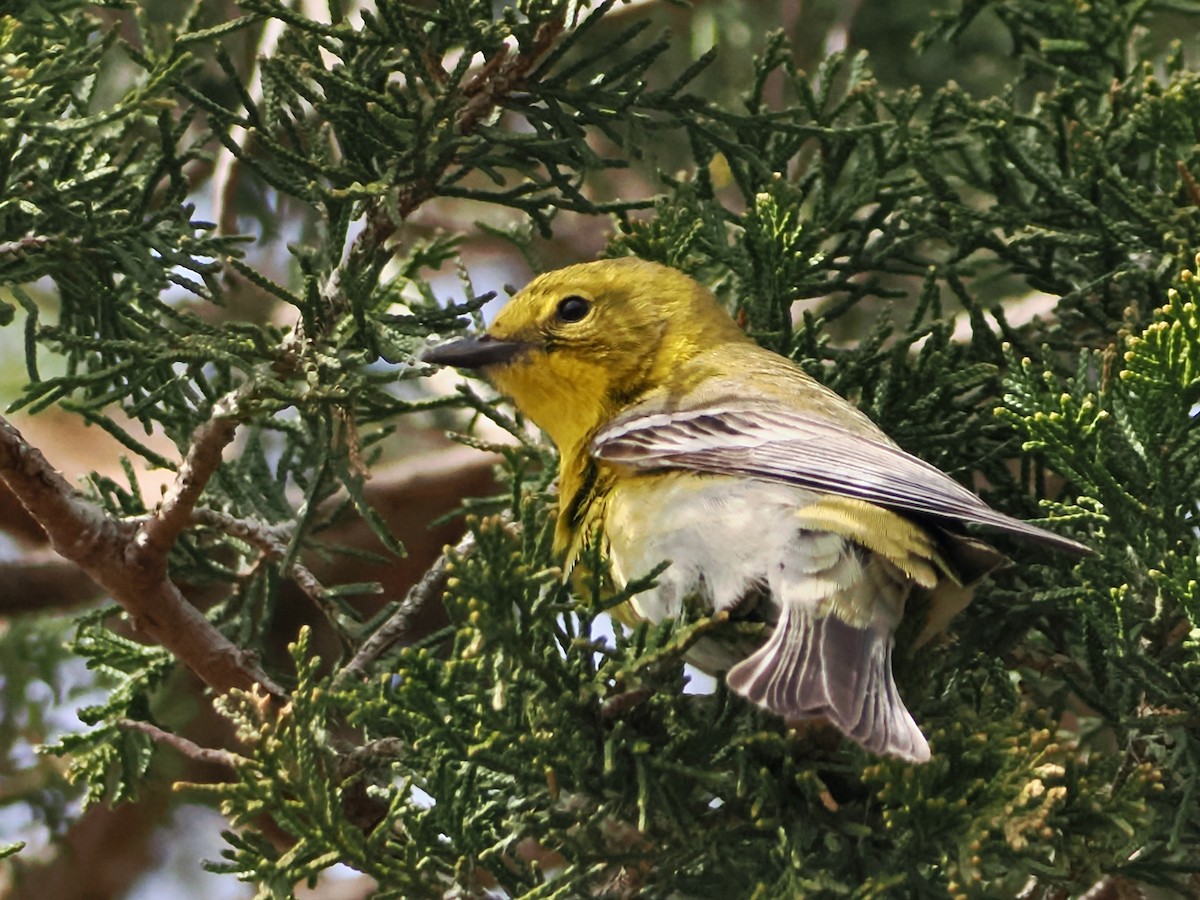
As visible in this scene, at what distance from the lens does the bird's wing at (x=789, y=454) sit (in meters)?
2.92

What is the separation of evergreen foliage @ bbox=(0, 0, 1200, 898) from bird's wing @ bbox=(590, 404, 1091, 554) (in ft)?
0.87

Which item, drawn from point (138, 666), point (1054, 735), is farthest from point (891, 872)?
point (138, 666)

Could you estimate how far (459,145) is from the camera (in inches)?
131

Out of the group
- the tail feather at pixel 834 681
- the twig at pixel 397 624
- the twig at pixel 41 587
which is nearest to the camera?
the tail feather at pixel 834 681

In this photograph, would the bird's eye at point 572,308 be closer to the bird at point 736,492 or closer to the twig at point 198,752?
the bird at point 736,492

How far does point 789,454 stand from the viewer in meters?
3.26

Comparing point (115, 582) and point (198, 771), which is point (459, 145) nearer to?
point (115, 582)

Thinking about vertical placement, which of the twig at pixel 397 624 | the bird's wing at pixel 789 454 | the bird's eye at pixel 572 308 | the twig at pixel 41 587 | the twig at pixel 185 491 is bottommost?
the twig at pixel 41 587

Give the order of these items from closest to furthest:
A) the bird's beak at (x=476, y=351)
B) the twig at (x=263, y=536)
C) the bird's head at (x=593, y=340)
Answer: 1. the twig at (x=263, y=536)
2. the bird's beak at (x=476, y=351)
3. the bird's head at (x=593, y=340)

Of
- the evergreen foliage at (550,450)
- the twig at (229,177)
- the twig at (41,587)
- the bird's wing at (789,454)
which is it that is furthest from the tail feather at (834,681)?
the twig at (41,587)

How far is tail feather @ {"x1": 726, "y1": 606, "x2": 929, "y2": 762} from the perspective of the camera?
8.11ft

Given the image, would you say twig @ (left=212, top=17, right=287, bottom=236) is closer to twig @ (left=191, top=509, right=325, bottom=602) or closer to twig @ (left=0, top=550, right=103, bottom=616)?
twig @ (left=0, top=550, right=103, bottom=616)

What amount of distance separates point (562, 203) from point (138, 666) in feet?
5.51

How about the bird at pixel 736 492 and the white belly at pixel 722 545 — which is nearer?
the bird at pixel 736 492
